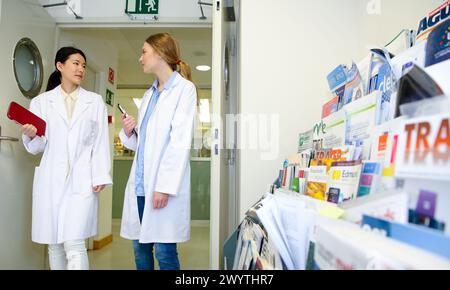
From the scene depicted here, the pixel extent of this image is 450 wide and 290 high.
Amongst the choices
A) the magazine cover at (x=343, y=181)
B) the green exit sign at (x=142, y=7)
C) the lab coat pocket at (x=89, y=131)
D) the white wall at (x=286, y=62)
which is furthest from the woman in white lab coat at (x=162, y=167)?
the green exit sign at (x=142, y=7)

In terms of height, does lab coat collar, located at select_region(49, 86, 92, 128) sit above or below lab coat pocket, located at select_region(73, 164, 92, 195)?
above

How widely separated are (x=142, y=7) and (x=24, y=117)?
1.21m

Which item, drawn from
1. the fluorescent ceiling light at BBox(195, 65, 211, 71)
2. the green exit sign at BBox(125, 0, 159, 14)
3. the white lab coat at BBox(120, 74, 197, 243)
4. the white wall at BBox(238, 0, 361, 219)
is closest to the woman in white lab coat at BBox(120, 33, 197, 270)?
the white lab coat at BBox(120, 74, 197, 243)

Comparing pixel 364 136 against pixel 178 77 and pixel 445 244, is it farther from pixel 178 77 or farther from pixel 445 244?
pixel 178 77

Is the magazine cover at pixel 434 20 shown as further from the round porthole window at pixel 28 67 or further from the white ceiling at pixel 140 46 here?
the white ceiling at pixel 140 46

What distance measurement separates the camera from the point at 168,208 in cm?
131

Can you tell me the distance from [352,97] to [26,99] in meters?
1.72

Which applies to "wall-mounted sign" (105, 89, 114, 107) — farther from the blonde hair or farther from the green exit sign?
the blonde hair

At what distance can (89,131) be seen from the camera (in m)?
1.54

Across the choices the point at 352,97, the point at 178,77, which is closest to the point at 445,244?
the point at 352,97

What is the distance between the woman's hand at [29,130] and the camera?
1352 mm

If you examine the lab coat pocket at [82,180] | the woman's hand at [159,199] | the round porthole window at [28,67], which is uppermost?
the round porthole window at [28,67]

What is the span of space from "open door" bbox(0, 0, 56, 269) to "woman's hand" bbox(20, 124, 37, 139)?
0.20 m

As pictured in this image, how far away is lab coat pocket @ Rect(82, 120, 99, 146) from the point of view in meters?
1.52
